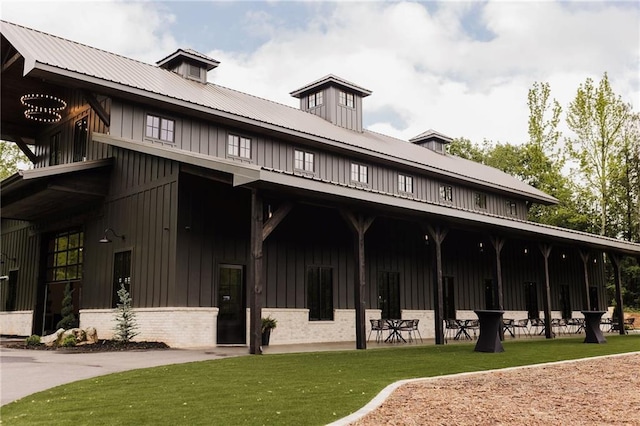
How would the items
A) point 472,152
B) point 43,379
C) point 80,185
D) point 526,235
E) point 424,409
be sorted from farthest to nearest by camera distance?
point 472,152, point 526,235, point 80,185, point 43,379, point 424,409

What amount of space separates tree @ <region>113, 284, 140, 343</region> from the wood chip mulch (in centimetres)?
855

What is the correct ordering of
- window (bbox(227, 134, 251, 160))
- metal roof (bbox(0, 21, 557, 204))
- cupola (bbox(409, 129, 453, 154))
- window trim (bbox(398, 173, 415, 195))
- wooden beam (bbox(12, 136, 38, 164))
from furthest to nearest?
1. cupola (bbox(409, 129, 453, 154))
2. window trim (bbox(398, 173, 415, 195))
3. wooden beam (bbox(12, 136, 38, 164))
4. window (bbox(227, 134, 251, 160))
5. metal roof (bbox(0, 21, 557, 204))

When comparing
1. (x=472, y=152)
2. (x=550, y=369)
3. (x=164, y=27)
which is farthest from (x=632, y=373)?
(x=472, y=152)

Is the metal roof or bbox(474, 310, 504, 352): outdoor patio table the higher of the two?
the metal roof

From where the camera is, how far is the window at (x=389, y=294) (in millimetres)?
18500

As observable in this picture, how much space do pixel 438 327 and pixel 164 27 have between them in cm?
2205

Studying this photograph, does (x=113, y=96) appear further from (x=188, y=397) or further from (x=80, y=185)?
(x=188, y=397)

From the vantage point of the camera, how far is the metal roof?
546 inches

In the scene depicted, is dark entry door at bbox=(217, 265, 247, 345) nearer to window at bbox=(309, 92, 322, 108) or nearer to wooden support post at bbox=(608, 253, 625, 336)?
window at bbox=(309, 92, 322, 108)

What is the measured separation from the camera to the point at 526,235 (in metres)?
17.6

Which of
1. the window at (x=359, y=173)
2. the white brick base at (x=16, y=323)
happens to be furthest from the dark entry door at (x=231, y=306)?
the white brick base at (x=16, y=323)

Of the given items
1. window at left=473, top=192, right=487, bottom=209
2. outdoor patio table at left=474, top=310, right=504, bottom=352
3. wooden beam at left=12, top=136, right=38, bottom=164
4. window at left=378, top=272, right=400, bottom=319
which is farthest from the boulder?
window at left=473, top=192, right=487, bottom=209

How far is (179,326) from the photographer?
1329 cm

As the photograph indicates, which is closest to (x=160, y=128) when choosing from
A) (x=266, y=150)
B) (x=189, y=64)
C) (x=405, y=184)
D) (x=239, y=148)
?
(x=239, y=148)
